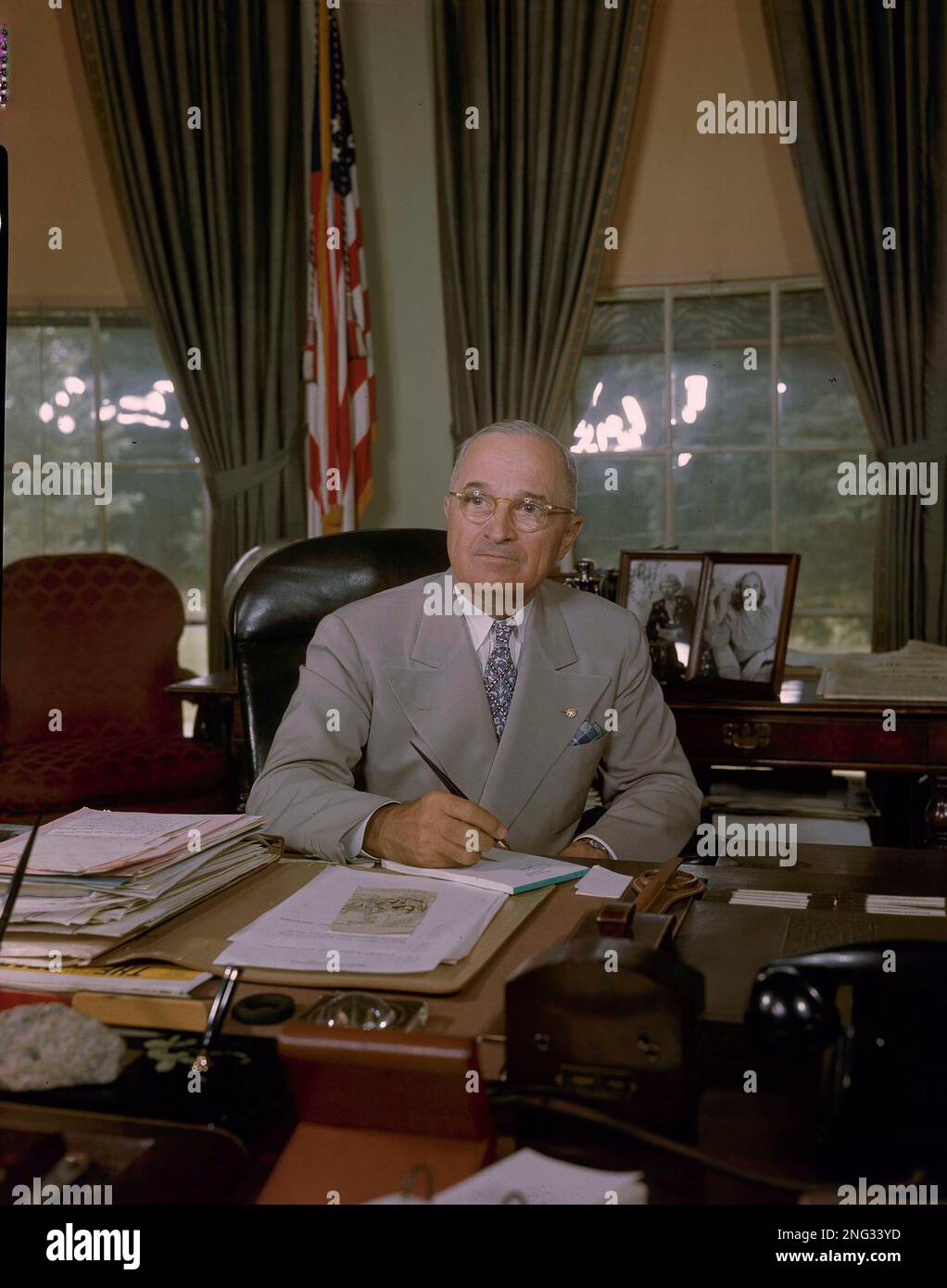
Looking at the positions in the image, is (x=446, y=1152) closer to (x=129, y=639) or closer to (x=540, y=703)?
(x=540, y=703)

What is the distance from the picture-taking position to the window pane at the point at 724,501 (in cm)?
439

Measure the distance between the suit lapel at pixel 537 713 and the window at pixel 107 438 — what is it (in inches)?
124

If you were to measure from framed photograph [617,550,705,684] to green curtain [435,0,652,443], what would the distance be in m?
1.71

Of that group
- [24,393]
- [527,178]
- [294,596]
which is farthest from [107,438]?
[294,596]

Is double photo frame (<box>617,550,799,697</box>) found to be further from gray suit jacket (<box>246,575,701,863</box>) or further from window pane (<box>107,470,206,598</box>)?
window pane (<box>107,470,206,598</box>)

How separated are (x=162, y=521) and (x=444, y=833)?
378cm

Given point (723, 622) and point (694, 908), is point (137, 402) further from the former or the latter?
point (694, 908)

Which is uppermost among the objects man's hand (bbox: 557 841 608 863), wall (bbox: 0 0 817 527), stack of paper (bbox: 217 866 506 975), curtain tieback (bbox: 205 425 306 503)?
wall (bbox: 0 0 817 527)

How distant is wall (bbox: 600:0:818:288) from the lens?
13.9 ft

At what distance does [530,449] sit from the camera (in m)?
1.92

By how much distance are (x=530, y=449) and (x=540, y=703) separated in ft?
1.42

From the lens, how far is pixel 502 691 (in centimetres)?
192

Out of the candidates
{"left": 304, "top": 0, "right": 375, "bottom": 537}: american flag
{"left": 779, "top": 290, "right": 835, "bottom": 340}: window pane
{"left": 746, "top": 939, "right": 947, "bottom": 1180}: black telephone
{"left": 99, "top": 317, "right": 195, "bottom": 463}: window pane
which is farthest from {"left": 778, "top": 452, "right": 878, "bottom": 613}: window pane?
{"left": 746, "top": 939, "right": 947, "bottom": 1180}: black telephone
